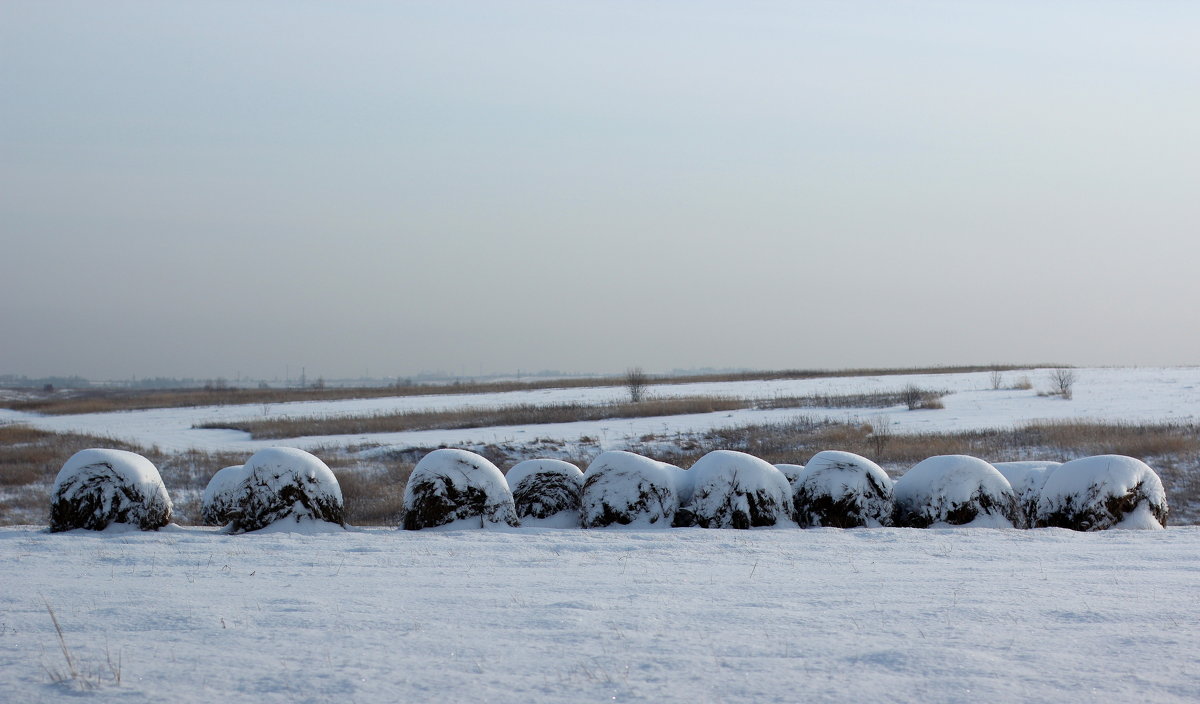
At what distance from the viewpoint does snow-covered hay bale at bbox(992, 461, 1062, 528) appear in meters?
11.3

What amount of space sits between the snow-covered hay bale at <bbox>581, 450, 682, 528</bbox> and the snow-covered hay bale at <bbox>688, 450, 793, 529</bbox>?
34 centimetres

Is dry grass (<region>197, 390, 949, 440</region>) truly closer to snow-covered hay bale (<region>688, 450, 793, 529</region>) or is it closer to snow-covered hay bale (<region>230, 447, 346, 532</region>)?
snow-covered hay bale (<region>230, 447, 346, 532</region>)

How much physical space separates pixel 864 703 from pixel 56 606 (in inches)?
208

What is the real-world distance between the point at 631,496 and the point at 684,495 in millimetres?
679

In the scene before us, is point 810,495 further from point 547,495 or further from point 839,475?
point 547,495

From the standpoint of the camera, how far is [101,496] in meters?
10.5

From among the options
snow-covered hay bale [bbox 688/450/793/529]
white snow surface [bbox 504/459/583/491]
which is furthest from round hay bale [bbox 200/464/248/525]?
snow-covered hay bale [bbox 688/450/793/529]

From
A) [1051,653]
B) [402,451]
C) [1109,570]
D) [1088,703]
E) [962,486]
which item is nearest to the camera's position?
[1088,703]

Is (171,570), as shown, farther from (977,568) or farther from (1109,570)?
(1109,570)

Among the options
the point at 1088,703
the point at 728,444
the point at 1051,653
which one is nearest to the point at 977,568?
the point at 1051,653

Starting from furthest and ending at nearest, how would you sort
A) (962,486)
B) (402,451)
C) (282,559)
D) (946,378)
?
(946,378) < (402,451) < (962,486) < (282,559)

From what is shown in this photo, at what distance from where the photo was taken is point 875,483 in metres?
11.0

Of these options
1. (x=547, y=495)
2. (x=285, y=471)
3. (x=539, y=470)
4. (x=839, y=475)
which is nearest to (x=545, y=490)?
(x=547, y=495)

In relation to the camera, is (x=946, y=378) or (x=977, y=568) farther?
(x=946, y=378)
